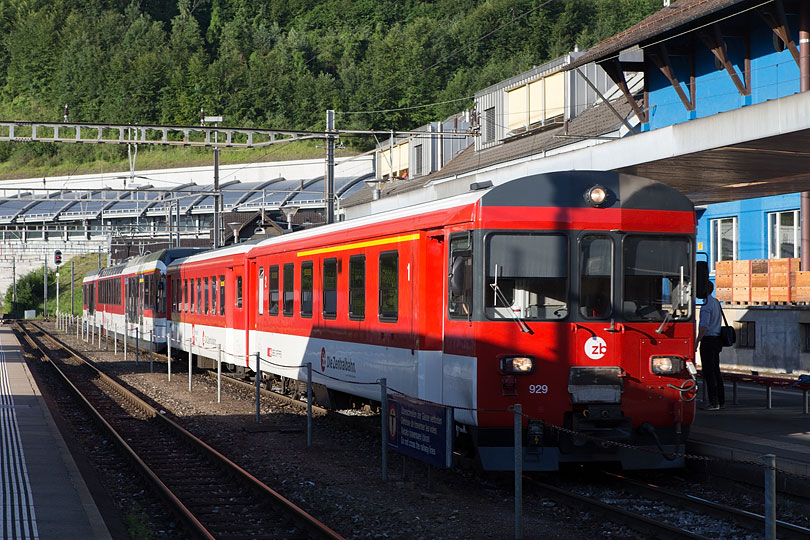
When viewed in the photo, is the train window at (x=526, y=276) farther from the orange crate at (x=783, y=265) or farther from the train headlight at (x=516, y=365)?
the orange crate at (x=783, y=265)

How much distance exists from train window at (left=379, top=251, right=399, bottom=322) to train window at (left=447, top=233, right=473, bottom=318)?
A: 5.31 ft

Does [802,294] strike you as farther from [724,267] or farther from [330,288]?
[330,288]

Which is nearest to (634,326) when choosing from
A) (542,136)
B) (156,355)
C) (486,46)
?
(542,136)

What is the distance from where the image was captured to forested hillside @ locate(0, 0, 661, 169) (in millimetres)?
100125

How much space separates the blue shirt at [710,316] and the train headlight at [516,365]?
488cm

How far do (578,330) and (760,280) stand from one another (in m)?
15.3

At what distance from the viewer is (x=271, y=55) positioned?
12700 cm

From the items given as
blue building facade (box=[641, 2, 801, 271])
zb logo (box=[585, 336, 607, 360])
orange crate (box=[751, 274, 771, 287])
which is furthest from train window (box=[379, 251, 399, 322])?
orange crate (box=[751, 274, 771, 287])

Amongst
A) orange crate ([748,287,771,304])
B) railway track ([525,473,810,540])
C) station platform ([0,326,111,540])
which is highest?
orange crate ([748,287,771,304])

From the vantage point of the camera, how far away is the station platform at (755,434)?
1066cm

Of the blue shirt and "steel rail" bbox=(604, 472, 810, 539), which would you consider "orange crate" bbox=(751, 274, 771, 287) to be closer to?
the blue shirt

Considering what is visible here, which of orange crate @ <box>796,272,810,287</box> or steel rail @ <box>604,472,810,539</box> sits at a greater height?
orange crate @ <box>796,272,810,287</box>

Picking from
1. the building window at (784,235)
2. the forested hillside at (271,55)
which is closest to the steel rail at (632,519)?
the building window at (784,235)

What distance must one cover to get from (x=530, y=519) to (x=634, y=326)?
2.35m
